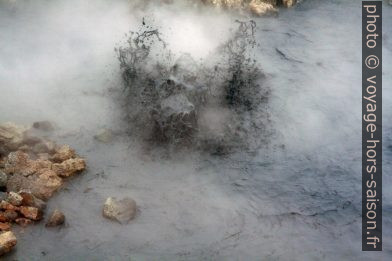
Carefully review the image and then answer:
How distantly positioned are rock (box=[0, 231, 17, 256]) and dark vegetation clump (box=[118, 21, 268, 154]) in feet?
5.96

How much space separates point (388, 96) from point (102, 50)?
402cm

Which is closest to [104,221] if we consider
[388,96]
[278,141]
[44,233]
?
[44,233]

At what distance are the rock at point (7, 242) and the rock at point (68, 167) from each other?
0.88 meters

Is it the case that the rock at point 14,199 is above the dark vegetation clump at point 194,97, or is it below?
below

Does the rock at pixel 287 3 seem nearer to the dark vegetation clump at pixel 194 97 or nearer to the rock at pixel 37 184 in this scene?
the dark vegetation clump at pixel 194 97

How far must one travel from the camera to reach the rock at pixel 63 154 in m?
4.38

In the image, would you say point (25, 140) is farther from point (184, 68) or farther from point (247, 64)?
point (247, 64)

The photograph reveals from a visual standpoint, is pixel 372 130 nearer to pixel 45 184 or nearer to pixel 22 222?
pixel 45 184

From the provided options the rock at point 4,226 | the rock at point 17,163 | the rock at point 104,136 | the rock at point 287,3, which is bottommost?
the rock at point 4,226

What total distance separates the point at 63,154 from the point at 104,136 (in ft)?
1.88

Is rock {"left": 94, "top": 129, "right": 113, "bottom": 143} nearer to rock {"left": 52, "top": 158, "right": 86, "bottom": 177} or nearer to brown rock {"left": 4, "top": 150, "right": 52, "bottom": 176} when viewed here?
rock {"left": 52, "top": 158, "right": 86, "bottom": 177}

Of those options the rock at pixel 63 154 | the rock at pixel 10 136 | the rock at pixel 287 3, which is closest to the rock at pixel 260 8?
the rock at pixel 287 3

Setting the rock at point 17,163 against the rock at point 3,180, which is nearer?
the rock at point 3,180

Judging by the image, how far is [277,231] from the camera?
387 centimetres
